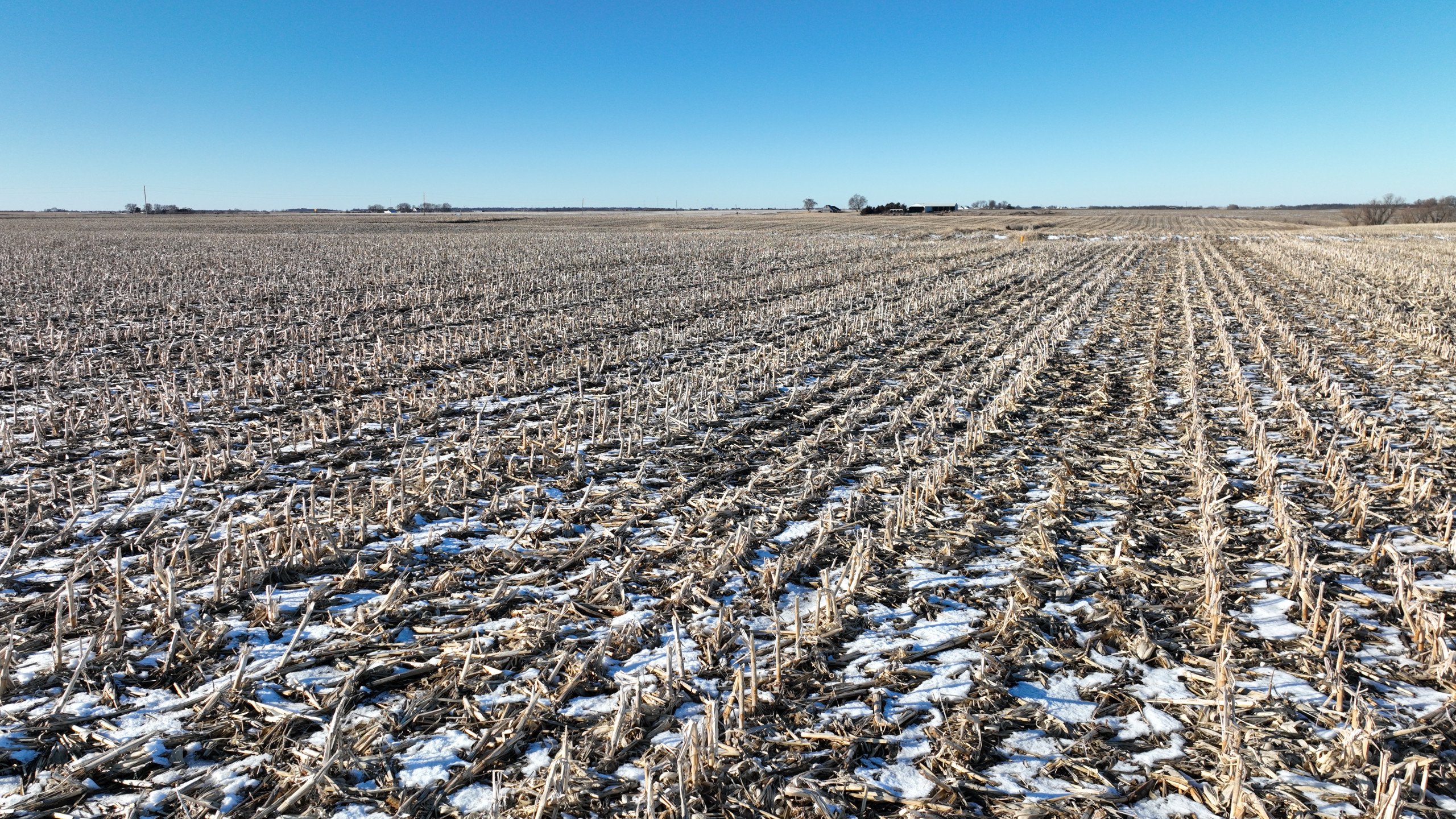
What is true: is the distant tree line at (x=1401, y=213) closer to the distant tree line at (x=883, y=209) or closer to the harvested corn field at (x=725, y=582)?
the distant tree line at (x=883, y=209)

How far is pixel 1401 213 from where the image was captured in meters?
75.3

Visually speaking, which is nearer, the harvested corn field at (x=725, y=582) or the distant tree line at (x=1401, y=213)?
the harvested corn field at (x=725, y=582)

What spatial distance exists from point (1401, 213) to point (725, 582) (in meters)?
98.1

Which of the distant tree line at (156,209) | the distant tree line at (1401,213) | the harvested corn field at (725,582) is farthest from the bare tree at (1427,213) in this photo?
the distant tree line at (156,209)

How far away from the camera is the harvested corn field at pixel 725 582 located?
10.2ft

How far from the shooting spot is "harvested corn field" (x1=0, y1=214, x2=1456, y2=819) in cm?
312

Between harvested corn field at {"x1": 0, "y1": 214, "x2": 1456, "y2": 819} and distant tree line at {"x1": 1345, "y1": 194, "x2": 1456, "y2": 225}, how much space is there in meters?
82.6

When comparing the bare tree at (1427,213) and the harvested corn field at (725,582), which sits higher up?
the bare tree at (1427,213)

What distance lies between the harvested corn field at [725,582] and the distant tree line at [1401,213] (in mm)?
82614

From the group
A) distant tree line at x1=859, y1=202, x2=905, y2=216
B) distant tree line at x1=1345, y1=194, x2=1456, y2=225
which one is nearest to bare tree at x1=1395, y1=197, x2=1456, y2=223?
distant tree line at x1=1345, y1=194, x2=1456, y2=225

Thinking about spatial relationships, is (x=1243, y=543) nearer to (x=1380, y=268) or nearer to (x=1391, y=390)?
(x=1391, y=390)

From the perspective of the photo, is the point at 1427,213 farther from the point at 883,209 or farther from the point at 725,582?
the point at 725,582

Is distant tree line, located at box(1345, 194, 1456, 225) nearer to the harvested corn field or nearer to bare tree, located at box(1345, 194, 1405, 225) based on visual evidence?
bare tree, located at box(1345, 194, 1405, 225)

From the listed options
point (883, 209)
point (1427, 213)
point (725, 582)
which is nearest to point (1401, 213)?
point (1427, 213)
